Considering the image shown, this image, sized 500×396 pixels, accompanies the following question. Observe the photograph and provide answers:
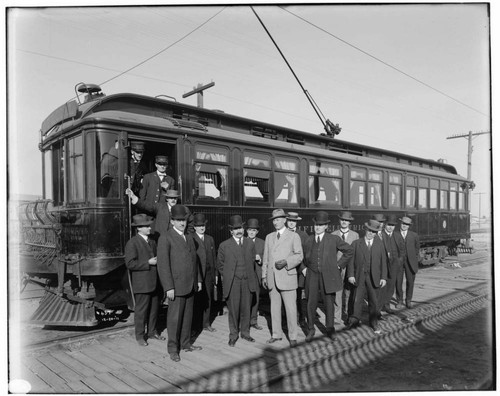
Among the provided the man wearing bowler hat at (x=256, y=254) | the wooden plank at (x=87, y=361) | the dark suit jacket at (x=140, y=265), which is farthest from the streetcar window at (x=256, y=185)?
the wooden plank at (x=87, y=361)

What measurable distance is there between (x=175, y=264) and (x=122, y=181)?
174 cm

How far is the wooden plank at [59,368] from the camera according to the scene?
4.32 meters

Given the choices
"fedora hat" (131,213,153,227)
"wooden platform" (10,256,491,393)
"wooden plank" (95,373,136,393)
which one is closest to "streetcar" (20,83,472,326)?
"fedora hat" (131,213,153,227)

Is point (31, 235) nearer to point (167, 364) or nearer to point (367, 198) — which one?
point (167, 364)

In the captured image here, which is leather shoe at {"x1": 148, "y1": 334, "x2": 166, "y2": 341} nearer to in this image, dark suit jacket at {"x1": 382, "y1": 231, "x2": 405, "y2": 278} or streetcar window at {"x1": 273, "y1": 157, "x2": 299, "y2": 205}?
streetcar window at {"x1": 273, "y1": 157, "x2": 299, "y2": 205}

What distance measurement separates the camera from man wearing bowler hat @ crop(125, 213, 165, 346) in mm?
5340

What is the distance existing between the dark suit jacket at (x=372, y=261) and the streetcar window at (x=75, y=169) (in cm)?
413

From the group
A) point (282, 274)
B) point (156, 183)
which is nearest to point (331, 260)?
point (282, 274)

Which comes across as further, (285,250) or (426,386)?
(285,250)

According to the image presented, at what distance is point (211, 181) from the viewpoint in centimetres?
690

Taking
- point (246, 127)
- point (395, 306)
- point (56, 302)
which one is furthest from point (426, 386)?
point (246, 127)

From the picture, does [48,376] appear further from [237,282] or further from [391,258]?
[391,258]

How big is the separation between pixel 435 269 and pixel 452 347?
834cm

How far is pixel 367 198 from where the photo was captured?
10.6m
